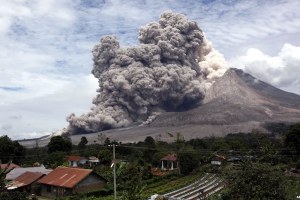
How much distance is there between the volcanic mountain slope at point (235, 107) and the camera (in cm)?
14788

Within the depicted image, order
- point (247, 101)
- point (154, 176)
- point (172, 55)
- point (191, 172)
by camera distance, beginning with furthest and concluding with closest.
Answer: point (247, 101)
point (172, 55)
point (191, 172)
point (154, 176)

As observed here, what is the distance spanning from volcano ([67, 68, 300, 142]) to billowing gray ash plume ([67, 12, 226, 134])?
214 inches

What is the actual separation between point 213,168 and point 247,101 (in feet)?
350

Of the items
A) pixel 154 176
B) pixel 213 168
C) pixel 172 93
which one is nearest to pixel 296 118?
pixel 172 93

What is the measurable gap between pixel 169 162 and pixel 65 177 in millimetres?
28468

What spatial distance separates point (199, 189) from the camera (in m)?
51.1

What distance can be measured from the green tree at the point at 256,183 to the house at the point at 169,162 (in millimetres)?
52393

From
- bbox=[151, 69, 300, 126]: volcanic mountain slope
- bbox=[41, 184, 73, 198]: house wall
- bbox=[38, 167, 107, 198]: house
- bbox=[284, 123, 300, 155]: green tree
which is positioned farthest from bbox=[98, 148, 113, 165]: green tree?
bbox=[151, 69, 300, 126]: volcanic mountain slope

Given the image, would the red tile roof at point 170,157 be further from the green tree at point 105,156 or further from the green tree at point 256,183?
the green tree at point 256,183

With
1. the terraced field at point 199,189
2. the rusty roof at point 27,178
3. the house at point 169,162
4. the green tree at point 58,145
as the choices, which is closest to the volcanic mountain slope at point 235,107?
the green tree at point 58,145

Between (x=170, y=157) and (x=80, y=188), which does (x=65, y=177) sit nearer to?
(x=80, y=188)

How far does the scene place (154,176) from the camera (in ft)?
201

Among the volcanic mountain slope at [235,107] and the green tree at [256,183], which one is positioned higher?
the volcanic mountain slope at [235,107]

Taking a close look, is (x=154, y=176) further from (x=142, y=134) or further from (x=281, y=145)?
(x=142, y=134)
